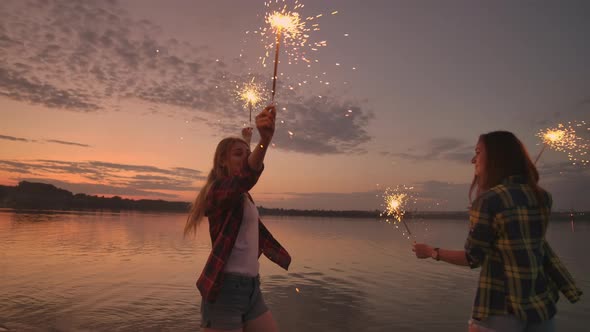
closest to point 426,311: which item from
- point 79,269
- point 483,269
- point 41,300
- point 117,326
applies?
point 117,326

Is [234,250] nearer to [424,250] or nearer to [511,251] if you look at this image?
[424,250]

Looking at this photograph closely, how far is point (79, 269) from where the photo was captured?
57.7 ft

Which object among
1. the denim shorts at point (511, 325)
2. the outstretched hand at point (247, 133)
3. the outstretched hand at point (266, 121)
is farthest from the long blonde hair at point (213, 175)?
the denim shorts at point (511, 325)

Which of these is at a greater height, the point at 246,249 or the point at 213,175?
Answer: the point at 213,175

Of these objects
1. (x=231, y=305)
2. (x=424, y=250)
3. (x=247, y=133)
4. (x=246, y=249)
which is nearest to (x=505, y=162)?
(x=424, y=250)

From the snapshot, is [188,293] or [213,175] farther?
[188,293]

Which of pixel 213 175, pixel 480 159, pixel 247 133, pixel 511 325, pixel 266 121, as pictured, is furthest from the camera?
pixel 247 133

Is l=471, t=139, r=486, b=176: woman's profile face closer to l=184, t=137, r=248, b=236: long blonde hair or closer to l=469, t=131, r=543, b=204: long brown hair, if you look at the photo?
l=469, t=131, r=543, b=204: long brown hair

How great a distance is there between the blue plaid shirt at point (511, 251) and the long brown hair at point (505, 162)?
65 millimetres

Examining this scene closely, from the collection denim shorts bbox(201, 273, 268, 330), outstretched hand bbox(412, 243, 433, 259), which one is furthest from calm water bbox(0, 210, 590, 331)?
outstretched hand bbox(412, 243, 433, 259)

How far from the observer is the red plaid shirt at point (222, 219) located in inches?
137

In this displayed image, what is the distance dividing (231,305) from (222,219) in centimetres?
74

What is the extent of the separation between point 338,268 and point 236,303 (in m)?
19.1

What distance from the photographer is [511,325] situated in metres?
3.01
